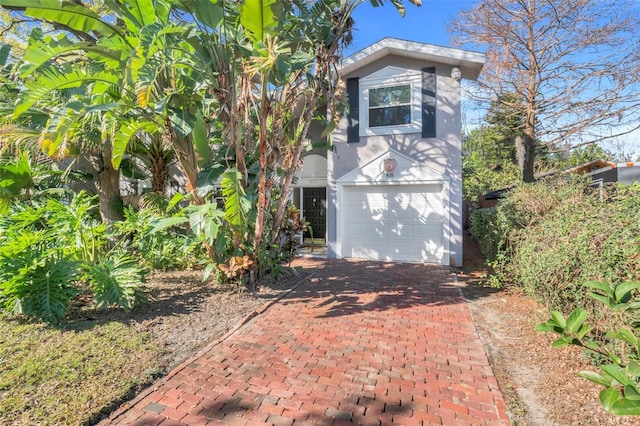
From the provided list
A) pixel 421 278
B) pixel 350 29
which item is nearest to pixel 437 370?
pixel 421 278

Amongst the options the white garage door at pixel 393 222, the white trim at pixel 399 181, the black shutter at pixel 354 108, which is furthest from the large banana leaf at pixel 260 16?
the white garage door at pixel 393 222

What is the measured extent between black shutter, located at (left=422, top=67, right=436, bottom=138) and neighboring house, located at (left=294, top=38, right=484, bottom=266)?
1.1 inches

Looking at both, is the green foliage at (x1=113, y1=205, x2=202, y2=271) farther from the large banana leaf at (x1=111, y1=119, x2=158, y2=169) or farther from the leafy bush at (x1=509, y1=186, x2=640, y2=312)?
the leafy bush at (x1=509, y1=186, x2=640, y2=312)

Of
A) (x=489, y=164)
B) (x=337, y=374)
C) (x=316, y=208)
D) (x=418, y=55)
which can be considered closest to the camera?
(x=337, y=374)

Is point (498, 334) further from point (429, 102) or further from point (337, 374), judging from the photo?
point (429, 102)

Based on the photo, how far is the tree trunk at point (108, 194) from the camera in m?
10.2

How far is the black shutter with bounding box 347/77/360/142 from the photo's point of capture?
423 inches

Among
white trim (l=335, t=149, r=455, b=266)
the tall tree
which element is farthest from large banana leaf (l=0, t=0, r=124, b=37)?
the tall tree

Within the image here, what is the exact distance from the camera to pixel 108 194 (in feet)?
33.7

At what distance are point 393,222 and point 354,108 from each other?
388 centimetres

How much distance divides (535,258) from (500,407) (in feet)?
9.09

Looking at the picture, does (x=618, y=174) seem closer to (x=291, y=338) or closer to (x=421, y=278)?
(x=421, y=278)

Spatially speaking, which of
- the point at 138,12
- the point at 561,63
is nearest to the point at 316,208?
the point at 138,12

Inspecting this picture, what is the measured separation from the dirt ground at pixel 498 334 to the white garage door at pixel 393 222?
7.57 feet
